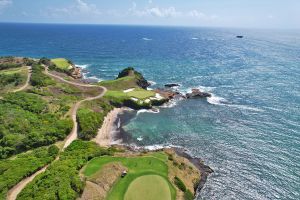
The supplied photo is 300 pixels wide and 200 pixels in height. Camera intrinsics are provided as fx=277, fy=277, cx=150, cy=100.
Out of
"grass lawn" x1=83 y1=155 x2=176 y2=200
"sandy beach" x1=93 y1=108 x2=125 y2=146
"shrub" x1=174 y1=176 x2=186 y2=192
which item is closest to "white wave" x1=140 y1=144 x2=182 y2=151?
"grass lawn" x1=83 y1=155 x2=176 y2=200

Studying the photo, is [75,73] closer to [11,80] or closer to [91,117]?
[11,80]

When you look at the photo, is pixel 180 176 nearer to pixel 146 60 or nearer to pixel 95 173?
pixel 95 173

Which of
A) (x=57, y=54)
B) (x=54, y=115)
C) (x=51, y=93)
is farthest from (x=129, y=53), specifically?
(x=54, y=115)

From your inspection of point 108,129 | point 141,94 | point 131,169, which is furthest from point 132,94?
point 131,169

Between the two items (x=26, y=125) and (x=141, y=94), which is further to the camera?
(x=141, y=94)

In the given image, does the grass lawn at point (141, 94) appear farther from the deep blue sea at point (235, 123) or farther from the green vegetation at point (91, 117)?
the green vegetation at point (91, 117)

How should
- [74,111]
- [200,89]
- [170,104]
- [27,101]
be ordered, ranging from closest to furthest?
1. [74,111]
2. [27,101]
3. [170,104]
4. [200,89]

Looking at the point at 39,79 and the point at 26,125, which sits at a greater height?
the point at 39,79
